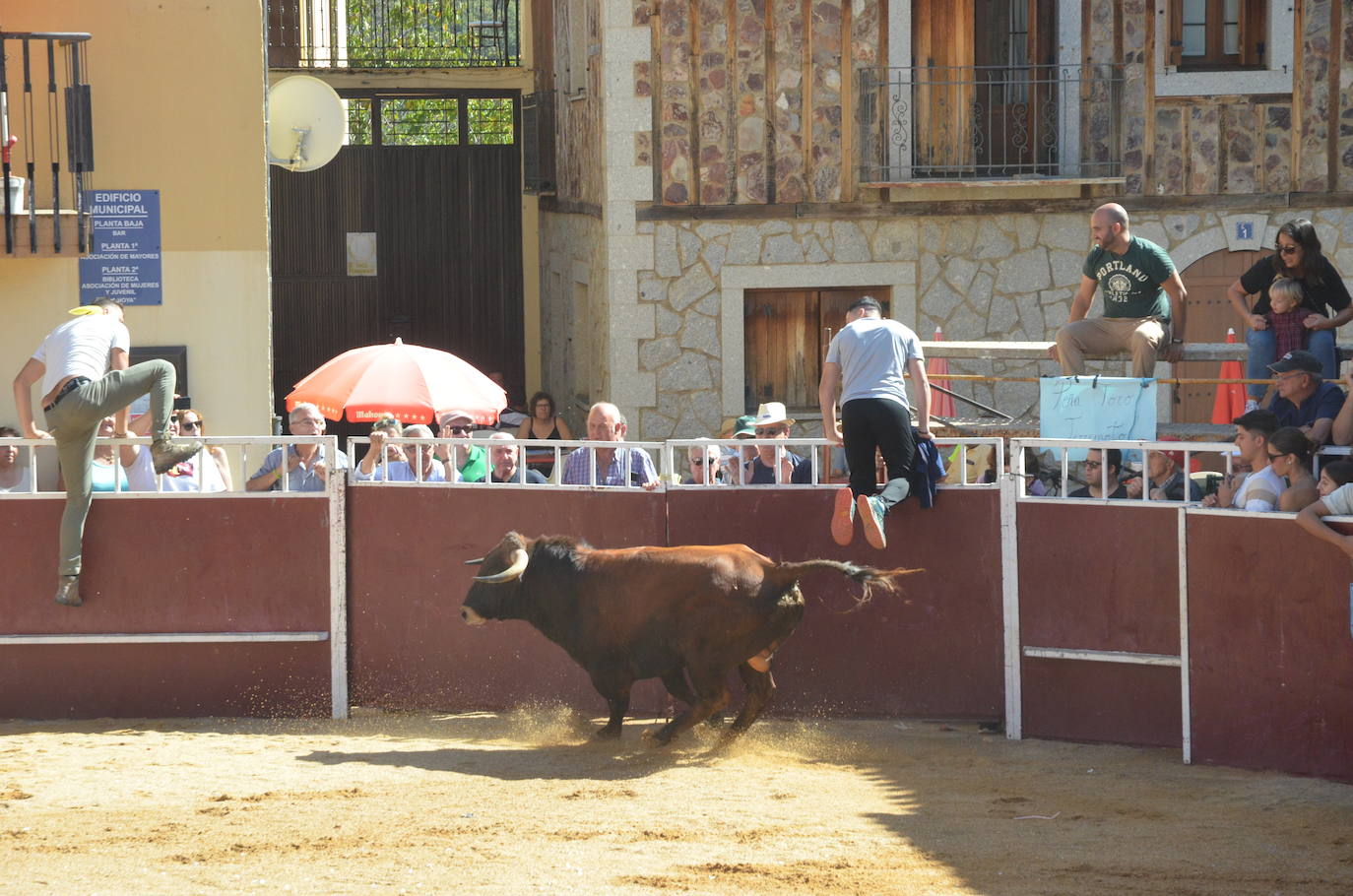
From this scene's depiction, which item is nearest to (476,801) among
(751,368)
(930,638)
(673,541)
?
(673,541)

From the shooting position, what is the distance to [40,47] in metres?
13.3

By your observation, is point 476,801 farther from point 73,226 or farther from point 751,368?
point 751,368

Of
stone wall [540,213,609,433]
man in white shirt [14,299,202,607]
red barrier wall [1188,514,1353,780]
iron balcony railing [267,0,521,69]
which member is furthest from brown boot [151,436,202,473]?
iron balcony railing [267,0,521,69]

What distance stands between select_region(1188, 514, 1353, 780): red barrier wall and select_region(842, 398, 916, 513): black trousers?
1459 millimetres

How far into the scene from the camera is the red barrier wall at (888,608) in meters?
9.81

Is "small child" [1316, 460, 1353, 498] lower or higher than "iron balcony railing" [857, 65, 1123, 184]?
lower

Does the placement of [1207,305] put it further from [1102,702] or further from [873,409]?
[873,409]

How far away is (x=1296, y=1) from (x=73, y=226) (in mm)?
10774

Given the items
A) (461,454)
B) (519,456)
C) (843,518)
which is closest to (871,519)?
(843,518)

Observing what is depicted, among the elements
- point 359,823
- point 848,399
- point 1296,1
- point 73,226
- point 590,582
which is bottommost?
point 359,823

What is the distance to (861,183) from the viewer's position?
16.8 metres

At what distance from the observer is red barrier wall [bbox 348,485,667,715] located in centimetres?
1009

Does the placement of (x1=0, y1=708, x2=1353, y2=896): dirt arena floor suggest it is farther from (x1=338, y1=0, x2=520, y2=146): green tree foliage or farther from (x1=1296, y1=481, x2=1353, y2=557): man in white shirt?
(x1=338, y1=0, x2=520, y2=146): green tree foliage

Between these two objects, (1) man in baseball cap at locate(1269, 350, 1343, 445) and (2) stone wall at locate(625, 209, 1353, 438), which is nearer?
(1) man in baseball cap at locate(1269, 350, 1343, 445)
